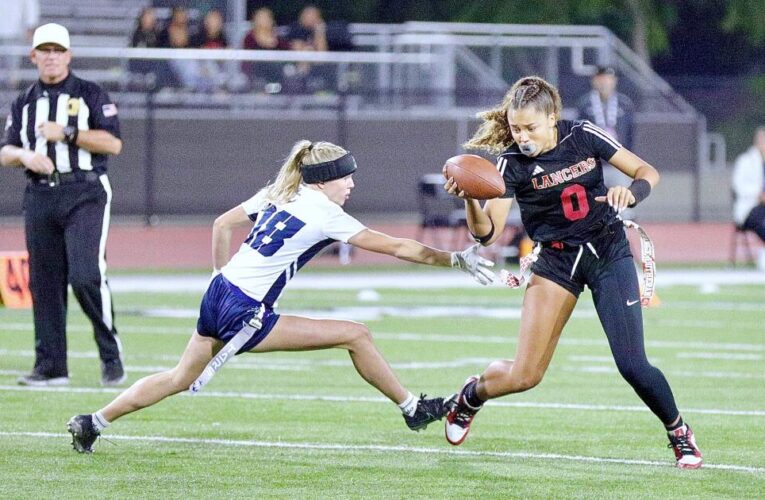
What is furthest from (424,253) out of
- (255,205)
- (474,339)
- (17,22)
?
(17,22)

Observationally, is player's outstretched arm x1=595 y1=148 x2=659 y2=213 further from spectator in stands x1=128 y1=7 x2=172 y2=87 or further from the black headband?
spectator in stands x1=128 y1=7 x2=172 y2=87

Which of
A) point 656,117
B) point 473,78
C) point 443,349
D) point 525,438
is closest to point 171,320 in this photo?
point 443,349

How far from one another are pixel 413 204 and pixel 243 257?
16.4m

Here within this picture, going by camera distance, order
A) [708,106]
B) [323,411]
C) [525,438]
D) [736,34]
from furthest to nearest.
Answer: [736,34] → [708,106] → [323,411] → [525,438]

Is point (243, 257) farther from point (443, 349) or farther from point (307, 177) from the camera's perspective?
point (443, 349)

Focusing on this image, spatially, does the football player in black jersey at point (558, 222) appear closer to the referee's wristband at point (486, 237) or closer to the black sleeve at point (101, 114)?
the referee's wristband at point (486, 237)

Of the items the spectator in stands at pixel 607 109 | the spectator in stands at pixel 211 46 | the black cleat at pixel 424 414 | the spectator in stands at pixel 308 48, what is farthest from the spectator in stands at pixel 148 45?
the black cleat at pixel 424 414

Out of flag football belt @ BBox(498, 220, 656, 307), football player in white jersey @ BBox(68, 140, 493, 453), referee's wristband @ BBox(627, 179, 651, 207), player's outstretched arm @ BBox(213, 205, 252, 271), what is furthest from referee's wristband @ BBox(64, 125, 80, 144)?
referee's wristband @ BBox(627, 179, 651, 207)

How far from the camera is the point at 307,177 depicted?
6891 mm

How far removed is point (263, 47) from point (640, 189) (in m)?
16.1

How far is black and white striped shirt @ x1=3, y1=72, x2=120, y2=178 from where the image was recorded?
920 centimetres

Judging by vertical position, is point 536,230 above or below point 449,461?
above

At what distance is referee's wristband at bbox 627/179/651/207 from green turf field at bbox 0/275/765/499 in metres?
1.15

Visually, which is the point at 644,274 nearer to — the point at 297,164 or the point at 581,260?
the point at 581,260
